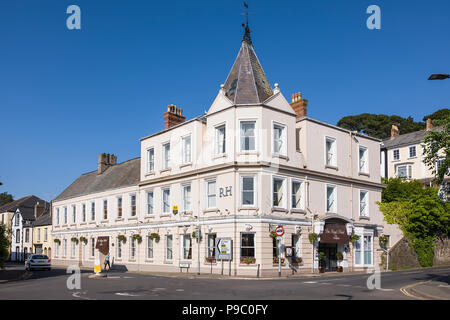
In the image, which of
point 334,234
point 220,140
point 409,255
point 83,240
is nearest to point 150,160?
point 220,140

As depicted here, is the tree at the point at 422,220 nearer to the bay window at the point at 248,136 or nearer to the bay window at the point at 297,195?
the bay window at the point at 297,195

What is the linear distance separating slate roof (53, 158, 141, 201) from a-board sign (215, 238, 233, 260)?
41.2ft

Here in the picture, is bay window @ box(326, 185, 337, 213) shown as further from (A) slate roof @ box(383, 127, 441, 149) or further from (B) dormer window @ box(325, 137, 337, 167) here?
(A) slate roof @ box(383, 127, 441, 149)

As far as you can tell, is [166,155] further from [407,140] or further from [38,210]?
[38,210]

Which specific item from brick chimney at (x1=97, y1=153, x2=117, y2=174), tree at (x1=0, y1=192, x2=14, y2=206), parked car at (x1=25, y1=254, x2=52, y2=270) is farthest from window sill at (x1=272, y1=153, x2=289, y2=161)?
tree at (x1=0, y1=192, x2=14, y2=206)

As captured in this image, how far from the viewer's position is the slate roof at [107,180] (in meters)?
42.5

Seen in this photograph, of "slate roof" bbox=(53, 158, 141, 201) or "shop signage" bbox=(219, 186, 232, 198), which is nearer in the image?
"shop signage" bbox=(219, 186, 232, 198)

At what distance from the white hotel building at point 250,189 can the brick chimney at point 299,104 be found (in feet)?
0.26

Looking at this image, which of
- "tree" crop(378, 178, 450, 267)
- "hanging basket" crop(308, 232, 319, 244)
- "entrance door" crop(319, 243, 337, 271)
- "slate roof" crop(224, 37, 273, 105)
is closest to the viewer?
"slate roof" crop(224, 37, 273, 105)

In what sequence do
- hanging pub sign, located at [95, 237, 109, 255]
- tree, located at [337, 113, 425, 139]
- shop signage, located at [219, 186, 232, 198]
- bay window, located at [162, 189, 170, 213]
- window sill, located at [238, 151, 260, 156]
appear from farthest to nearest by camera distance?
tree, located at [337, 113, 425, 139] < hanging pub sign, located at [95, 237, 109, 255] < bay window, located at [162, 189, 170, 213] < shop signage, located at [219, 186, 232, 198] < window sill, located at [238, 151, 260, 156]

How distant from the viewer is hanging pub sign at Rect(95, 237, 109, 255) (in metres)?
42.0

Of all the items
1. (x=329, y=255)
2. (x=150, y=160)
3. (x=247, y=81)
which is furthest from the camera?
(x=150, y=160)

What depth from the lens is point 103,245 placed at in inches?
1667

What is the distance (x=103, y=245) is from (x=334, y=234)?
20.5 metres
